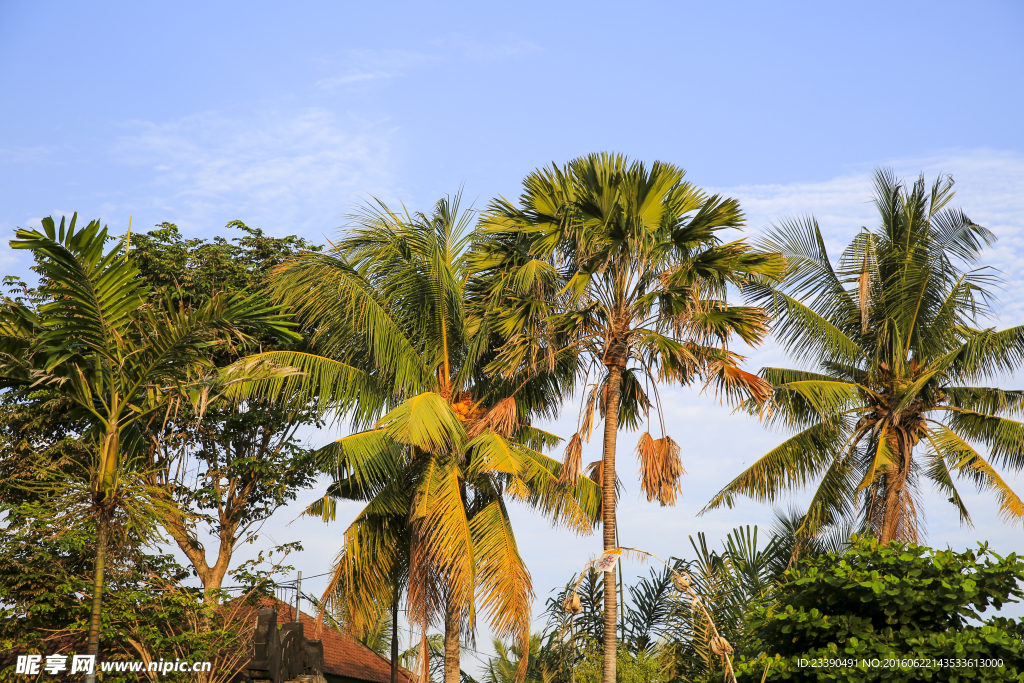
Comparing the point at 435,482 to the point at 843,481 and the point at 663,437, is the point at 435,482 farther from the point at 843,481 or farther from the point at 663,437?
the point at 843,481

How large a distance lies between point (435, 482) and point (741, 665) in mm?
5628

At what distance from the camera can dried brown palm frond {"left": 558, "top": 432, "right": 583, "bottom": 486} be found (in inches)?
546

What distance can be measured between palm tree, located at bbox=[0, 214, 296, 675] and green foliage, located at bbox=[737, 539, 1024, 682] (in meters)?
6.60

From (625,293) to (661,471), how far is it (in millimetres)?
2777

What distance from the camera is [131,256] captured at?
1878cm

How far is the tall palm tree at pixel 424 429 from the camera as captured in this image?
43.9 feet

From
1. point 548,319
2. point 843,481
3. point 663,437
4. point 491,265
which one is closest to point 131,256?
point 491,265

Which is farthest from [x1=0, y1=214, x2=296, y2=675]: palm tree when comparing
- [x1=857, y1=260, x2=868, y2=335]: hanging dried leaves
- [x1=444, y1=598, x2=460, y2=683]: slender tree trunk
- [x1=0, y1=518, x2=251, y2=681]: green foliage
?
[x1=857, y1=260, x2=868, y2=335]: hanging dried leaves

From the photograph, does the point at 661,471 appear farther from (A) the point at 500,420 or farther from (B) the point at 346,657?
(B) the point at 346,657

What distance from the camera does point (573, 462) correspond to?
13.9 m

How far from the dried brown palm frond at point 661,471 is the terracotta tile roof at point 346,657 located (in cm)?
839

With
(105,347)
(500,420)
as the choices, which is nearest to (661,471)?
(500,420)

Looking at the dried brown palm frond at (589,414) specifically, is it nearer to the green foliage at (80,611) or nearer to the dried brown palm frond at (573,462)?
the dried brown palm frond at (573,462)

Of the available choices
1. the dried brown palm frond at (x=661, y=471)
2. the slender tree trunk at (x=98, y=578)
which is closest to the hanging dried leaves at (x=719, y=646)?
the dried brown palm frond at (x=661, y=471)
